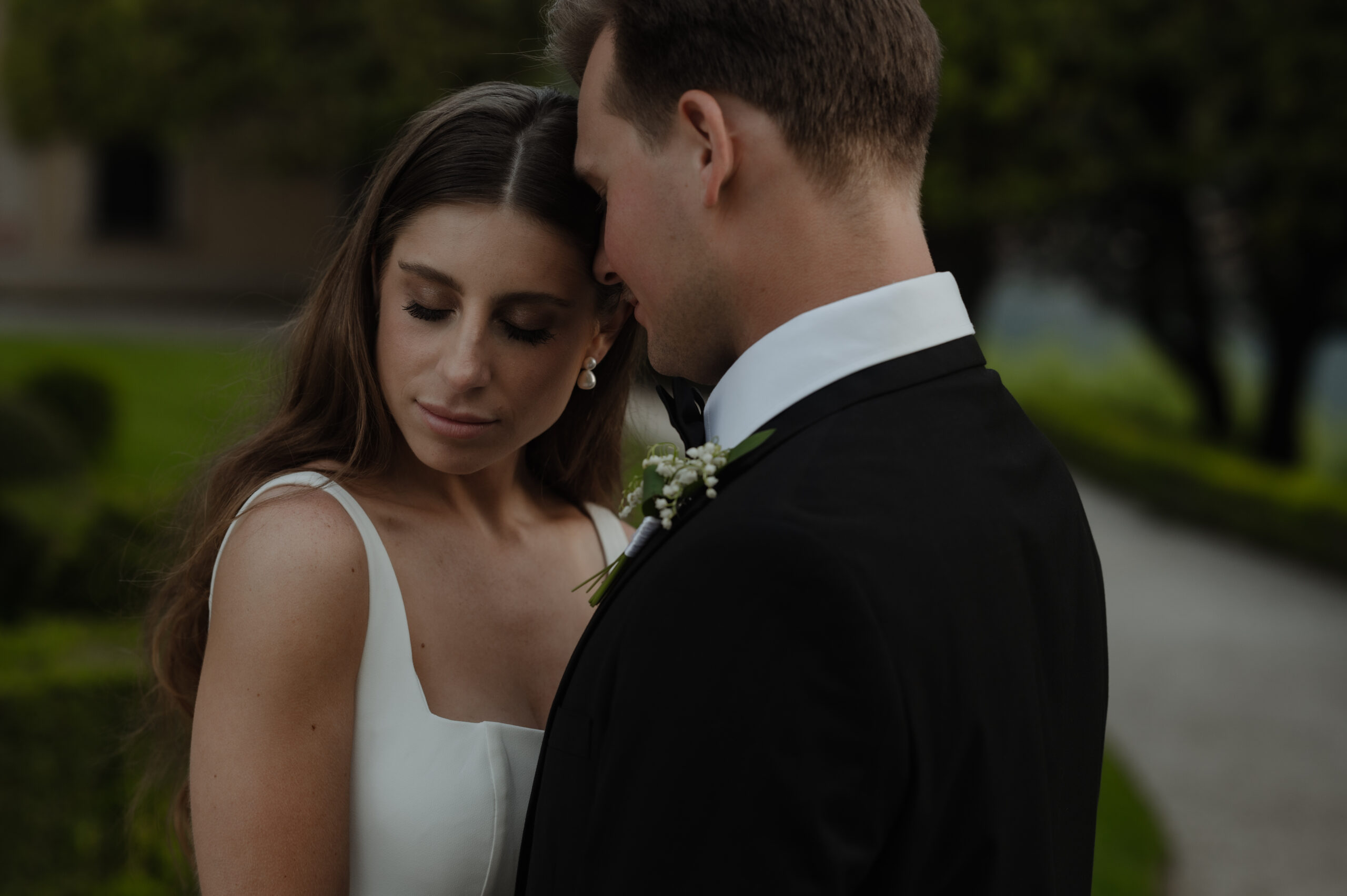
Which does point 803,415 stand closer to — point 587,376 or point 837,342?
point 837,342

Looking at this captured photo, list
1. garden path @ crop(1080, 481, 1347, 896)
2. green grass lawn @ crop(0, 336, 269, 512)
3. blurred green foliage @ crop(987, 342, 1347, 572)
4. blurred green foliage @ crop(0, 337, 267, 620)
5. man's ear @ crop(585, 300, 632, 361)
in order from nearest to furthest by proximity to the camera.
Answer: man's ear @ crop(585, 300, 632, 361), green grass lawn @ crop(0, 336, 269, 512), blurred green foliage @ crop(0, 337, 267, 620), garden path @ crop(1080, 481, 1347, 896), blurred green foliage @ crop(987, 342, 1347, 572)

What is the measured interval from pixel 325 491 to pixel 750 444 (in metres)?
0.84

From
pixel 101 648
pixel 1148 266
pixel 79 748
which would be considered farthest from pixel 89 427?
pixel 1148 266

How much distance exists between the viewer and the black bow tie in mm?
1560

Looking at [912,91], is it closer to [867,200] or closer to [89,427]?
[867,200]

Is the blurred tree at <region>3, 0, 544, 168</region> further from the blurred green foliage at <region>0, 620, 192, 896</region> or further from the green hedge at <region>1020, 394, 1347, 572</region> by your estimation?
the blurred green foliage at <region>0, 620, 192, 896</region>

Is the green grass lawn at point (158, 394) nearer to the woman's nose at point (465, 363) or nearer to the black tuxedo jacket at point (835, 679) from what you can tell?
the woman's nose at point (465, 363)

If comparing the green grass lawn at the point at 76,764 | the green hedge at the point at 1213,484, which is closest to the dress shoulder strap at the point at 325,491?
the green grass lawn at the point at 76,764

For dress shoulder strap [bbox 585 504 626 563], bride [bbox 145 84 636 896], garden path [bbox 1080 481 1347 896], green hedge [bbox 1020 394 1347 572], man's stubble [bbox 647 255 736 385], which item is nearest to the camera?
man's stubble [bbox 647 255 736 385]

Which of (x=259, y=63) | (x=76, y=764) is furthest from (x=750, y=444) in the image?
(x=259, y=63)

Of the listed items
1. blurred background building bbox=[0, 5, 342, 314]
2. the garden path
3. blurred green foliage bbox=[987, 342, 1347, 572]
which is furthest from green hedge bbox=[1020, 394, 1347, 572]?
blurred background building bbox=[0, 5, 342, 314]

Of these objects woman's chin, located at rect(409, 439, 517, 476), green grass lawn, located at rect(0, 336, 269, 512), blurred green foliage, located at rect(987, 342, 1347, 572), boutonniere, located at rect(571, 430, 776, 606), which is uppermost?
boutonniere, located at rect(571, 430, 776, 606)

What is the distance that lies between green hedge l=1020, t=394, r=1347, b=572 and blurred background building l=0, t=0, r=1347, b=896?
40 millimetres

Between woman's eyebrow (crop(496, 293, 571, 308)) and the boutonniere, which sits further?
woman's eyebrow (crop(496, 293, 571, 308))
